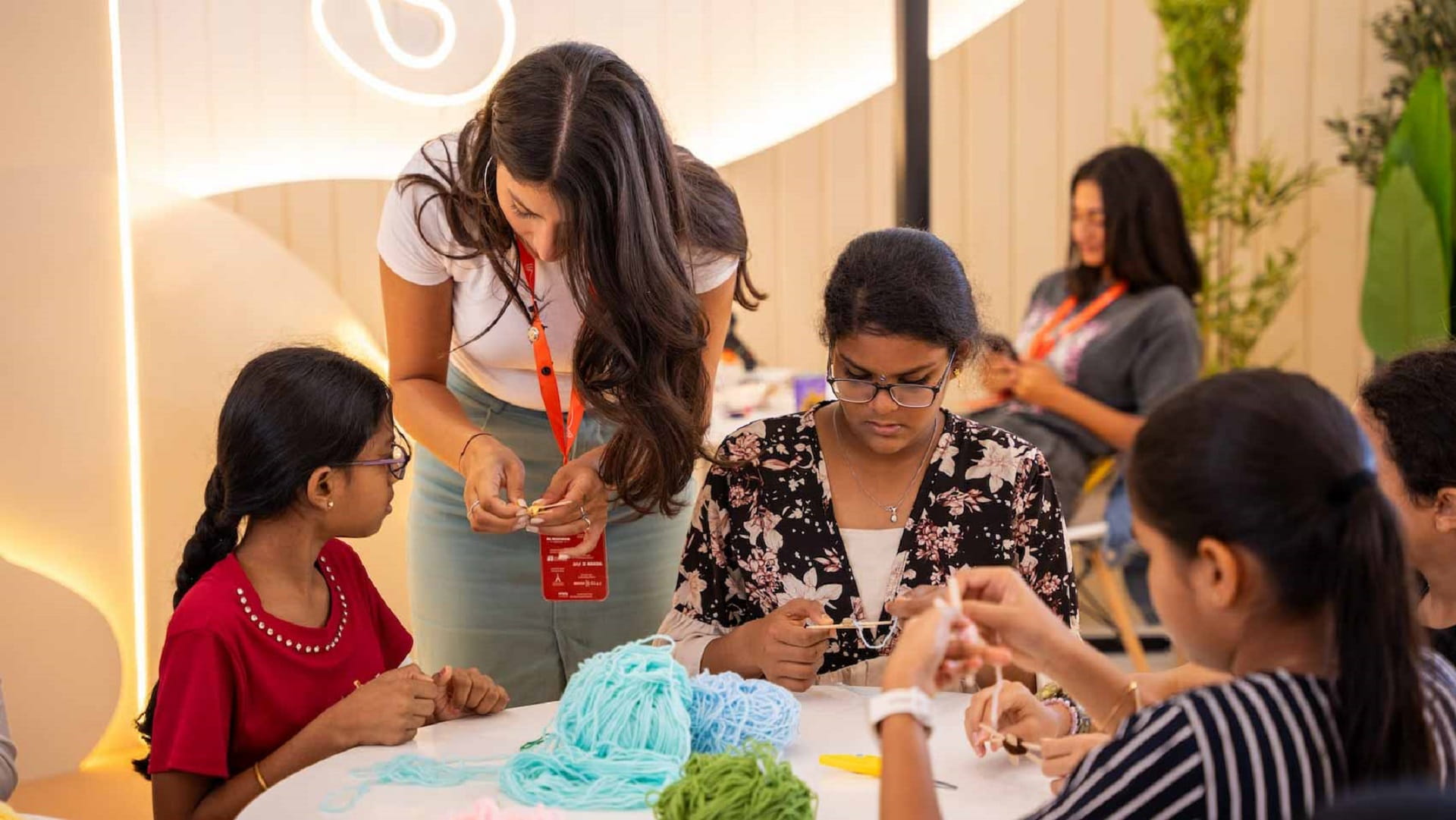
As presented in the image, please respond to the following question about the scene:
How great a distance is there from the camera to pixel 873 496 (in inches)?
83.4

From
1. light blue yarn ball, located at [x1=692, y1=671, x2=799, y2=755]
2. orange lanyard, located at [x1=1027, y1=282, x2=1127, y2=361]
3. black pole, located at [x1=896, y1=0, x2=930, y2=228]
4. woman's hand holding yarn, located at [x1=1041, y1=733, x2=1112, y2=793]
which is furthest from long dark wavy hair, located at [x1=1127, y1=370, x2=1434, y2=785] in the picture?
orange lanyard, located at [x1=1027, y1=282, x2=1127, y2=361]

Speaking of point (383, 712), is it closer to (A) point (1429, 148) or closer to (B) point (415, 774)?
(B) point (415, 774)

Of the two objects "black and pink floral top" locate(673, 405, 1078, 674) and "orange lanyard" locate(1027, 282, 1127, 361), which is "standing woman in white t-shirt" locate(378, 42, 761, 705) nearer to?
"black and pink floral top" locate(673, 405, 1078, 674)

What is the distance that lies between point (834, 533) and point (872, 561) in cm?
7

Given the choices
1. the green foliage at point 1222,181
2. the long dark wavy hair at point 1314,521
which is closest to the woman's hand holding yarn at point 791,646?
the long dark wavy hair at point 1314,521

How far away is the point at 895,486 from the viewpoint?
2.12m

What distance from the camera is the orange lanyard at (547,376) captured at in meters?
2.11

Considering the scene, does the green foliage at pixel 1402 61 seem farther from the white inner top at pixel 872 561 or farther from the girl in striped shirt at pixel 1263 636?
the girl in striped shirt at pixel 1263 636

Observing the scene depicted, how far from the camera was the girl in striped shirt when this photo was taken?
42.9 inches

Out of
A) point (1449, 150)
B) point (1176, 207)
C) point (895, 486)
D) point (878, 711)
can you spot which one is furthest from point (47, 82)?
point (1449, 150)

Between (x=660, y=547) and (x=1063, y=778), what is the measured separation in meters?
0.93

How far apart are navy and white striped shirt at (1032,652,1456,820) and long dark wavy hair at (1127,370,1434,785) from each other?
26mm

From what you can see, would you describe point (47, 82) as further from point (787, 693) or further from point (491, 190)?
point (787, 693)

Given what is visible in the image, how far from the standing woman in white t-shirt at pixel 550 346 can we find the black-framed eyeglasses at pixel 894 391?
0.23m
